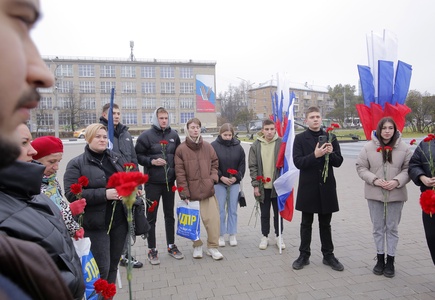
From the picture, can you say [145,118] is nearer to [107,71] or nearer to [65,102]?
[107,71]

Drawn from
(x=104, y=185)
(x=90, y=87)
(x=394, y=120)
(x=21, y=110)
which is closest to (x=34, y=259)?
(x=21, y=110)

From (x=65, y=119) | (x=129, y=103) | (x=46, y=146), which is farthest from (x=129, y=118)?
(x=46, y=146)

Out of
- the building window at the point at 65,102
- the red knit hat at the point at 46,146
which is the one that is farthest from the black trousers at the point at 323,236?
the building window at the point at 65,102

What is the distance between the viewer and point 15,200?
1.47 m

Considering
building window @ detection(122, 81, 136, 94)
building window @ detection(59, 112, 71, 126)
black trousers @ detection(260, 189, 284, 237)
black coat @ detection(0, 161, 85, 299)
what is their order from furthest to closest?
building window @ detection(122, 81, 136, 94) → building window @ detection(59, 112, 71, 126) → black trousers @ detection(260, 189, 284, 237) → black coat @ detection(0, 161, 85, 299)

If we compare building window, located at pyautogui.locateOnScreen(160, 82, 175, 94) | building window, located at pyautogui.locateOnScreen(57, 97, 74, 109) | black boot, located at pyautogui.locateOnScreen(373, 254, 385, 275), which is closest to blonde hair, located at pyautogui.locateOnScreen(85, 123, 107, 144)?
black boot, located at pyautogui.locateOnScreen(373, 254, 385, 275)

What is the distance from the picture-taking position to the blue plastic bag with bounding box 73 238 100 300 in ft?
7.86

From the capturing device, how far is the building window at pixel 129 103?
65.9m

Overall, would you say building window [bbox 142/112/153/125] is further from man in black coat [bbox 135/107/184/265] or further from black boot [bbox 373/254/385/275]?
black boot [bbox 373/254/385/275]

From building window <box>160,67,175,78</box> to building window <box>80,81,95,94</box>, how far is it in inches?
583

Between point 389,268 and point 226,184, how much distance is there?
2.64 metres

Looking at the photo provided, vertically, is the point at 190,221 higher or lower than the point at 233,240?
higher

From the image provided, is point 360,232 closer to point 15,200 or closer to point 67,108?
point 15,200

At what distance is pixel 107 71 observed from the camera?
64812mm
